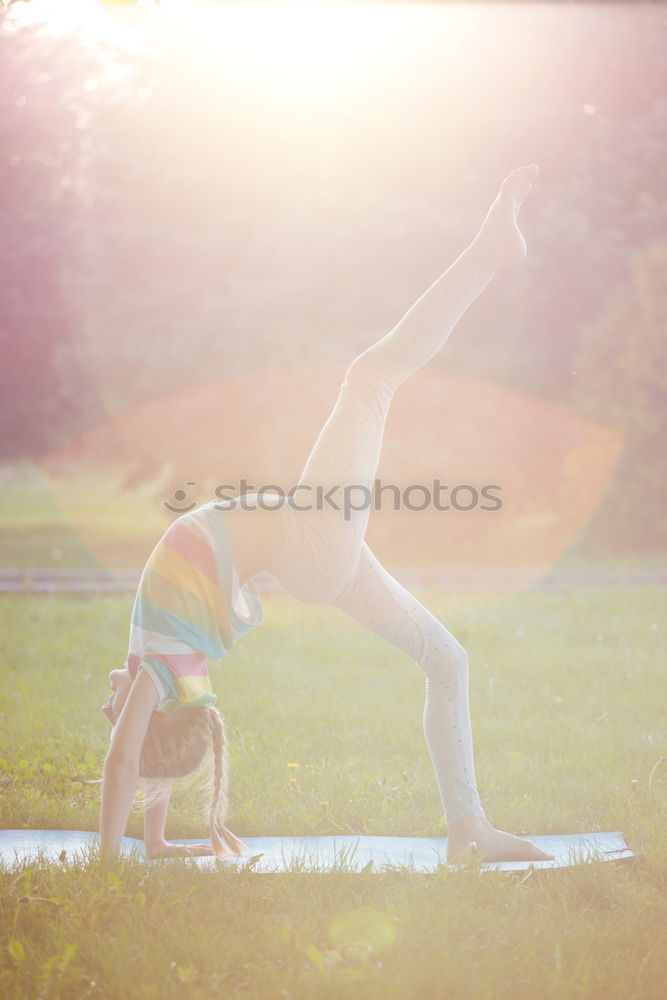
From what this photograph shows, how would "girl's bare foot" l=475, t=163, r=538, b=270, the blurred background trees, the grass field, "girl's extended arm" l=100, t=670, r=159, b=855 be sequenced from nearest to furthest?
the grass field < "girl's extended arm" l=100, t=670, r=159, b=855 < "girl's bare foot" l=475, t=163, r=538, b=270 < the blurred background trees

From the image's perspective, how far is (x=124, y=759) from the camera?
353 cm

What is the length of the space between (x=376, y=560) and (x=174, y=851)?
1.38 metres

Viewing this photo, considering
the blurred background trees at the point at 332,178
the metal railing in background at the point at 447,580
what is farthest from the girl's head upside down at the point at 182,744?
the blurred background trees at the point at 332,178

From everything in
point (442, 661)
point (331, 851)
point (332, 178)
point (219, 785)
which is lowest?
point (331, 851)

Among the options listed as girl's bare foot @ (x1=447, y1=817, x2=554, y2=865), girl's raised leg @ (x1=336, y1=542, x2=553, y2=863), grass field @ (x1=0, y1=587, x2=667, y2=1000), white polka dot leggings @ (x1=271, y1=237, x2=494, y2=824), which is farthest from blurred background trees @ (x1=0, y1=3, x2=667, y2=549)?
girl's bare foot @ (x1=447, y1=817, x2=554, y2=865)

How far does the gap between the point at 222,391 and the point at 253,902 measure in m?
10.9

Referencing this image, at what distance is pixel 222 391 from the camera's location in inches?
550

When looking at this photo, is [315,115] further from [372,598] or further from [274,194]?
[372,598]

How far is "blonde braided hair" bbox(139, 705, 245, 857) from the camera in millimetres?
3811

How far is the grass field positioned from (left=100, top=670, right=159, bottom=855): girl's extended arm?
5.8 inches

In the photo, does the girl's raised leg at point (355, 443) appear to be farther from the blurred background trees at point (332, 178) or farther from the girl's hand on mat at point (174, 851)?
the blurred background trees at point (332, 178)

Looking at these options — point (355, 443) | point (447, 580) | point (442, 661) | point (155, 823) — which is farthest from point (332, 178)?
point (155, 823)

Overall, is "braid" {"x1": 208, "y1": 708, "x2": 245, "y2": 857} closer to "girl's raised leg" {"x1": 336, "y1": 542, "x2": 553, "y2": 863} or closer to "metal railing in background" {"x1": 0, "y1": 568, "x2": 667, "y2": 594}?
"girl's raised leg" {"x1": 336, "y1": 542, "x2": 553, "y2": 863}

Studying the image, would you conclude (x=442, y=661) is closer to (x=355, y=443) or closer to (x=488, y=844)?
(x=488, y=844)
